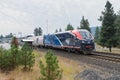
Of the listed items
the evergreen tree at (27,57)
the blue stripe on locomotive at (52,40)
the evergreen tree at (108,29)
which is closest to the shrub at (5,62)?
the evergreen tree at (27,57)

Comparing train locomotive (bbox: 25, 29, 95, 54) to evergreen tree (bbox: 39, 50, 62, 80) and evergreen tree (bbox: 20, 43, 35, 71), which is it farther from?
evergreen tree (bbox: 39, 50, 62, 80)

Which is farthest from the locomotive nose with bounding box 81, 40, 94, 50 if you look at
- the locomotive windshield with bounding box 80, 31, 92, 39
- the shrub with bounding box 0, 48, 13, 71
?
the shrub with bounding box 0, 48, 13, 71

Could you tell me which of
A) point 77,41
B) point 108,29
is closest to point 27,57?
point 77,41

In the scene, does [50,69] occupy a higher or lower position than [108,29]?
lower

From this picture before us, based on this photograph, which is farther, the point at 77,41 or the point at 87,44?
the point at 77,41

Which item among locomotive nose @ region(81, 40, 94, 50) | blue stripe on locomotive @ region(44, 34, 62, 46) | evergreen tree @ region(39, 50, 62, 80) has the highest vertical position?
blue stripe on locomotive @ region(44, 34, 62, 46)

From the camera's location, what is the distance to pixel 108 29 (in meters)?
49.4

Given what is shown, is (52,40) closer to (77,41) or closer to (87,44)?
(77,41)

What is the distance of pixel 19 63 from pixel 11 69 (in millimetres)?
849

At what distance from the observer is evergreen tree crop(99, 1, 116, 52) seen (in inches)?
1939

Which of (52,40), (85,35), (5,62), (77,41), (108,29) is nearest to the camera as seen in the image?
(5,62)

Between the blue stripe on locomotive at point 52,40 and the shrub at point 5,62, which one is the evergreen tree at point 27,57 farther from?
the blue stripe on locomotive at point 52,40

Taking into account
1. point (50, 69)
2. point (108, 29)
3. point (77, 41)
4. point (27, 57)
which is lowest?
point (50, 69)

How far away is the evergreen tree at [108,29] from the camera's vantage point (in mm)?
49250
